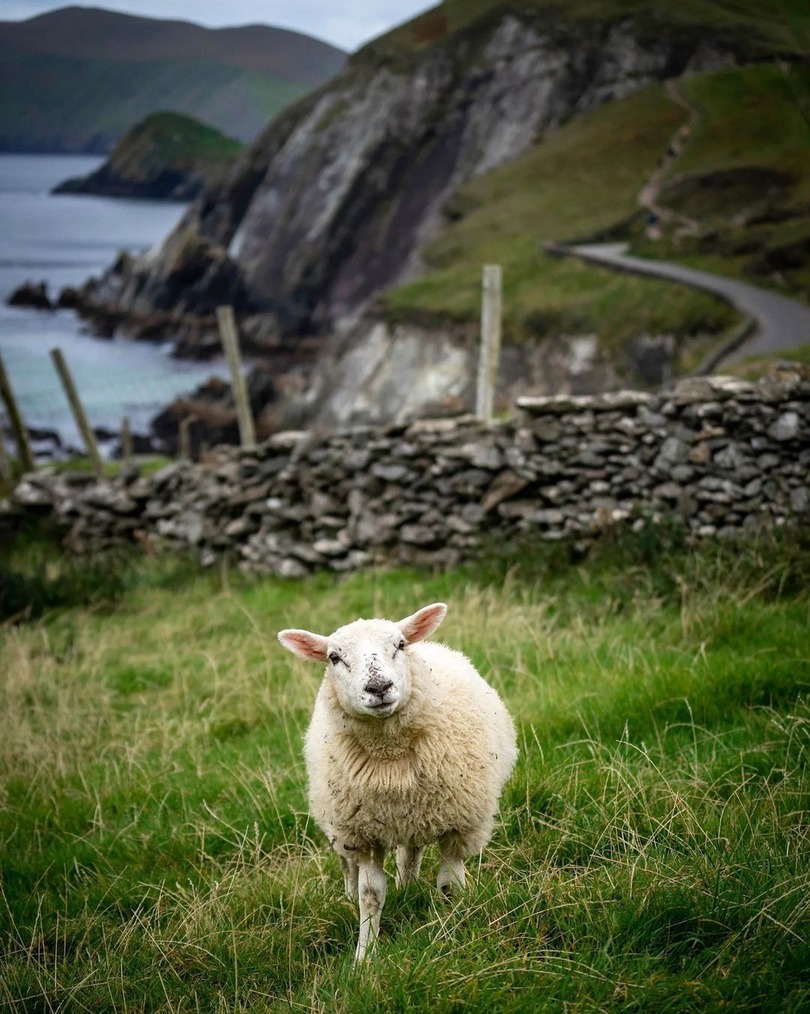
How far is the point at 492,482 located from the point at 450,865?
17.9ft

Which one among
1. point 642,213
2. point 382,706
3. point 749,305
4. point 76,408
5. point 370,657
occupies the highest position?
point 642,213

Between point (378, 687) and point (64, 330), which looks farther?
point (64, 330)

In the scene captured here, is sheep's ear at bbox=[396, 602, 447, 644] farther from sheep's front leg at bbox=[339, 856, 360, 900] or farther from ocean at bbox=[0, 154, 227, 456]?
ocean at bbox=[0, 154, 227, 456]

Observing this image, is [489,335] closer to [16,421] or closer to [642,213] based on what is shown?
[16,421]

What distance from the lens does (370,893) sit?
2.95 m

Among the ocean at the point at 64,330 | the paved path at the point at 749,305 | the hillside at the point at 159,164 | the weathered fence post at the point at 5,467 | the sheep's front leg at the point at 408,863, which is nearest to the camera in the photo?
the sheep's front leg at the point at 408,863

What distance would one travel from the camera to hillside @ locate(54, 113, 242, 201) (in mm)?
69000

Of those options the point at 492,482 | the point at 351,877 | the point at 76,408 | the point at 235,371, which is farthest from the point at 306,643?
the point at 76,408

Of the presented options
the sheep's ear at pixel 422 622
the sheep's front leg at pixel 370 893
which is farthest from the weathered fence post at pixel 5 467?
the sheep's front leg at pixel 370 893

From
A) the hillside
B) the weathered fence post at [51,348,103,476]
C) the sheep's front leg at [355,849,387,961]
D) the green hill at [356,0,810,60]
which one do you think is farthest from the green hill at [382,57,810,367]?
the hillside

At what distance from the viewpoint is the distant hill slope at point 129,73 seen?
39125 mm

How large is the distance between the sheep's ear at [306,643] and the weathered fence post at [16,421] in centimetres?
1171

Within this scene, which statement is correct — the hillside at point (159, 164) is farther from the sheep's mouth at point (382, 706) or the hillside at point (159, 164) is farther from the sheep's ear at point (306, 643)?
the sheep's mouth at point (382, 706)

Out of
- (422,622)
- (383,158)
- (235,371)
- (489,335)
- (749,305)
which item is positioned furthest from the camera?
(383,158)
